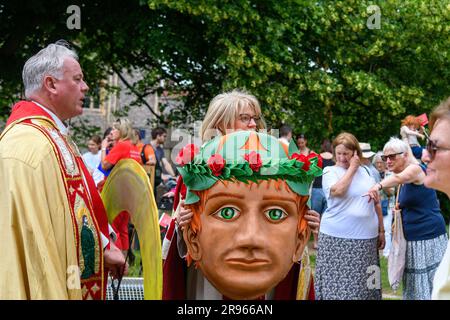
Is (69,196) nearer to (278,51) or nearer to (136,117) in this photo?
(278,51)

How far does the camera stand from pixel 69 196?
3.92m

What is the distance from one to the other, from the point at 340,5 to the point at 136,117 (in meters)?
20.9

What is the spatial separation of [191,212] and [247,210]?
287mm

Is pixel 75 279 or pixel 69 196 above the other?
pixel 69 196

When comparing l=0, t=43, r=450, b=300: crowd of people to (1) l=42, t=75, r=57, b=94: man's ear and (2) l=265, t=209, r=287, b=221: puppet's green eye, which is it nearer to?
(1) l=42, t=75, r=57, b=94: man's ear

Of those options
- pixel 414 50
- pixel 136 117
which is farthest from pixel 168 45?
pixel 136 117

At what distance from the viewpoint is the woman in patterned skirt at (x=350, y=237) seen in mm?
6562

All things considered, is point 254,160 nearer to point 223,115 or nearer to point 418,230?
point 223,115

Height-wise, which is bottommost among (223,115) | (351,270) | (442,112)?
(351,270)

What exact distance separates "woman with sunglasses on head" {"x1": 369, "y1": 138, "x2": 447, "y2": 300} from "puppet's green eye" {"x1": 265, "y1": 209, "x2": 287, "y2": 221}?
3.21 metres

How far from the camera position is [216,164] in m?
3.19

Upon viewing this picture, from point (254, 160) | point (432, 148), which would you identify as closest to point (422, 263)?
point (432, 148)

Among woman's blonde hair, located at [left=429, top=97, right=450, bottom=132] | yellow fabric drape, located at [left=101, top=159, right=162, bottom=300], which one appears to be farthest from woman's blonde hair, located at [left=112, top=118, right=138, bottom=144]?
woman's blonde hair, located at [left=429, top=97, right=450, bottom=132]

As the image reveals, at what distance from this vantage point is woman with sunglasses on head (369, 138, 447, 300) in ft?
20.4
